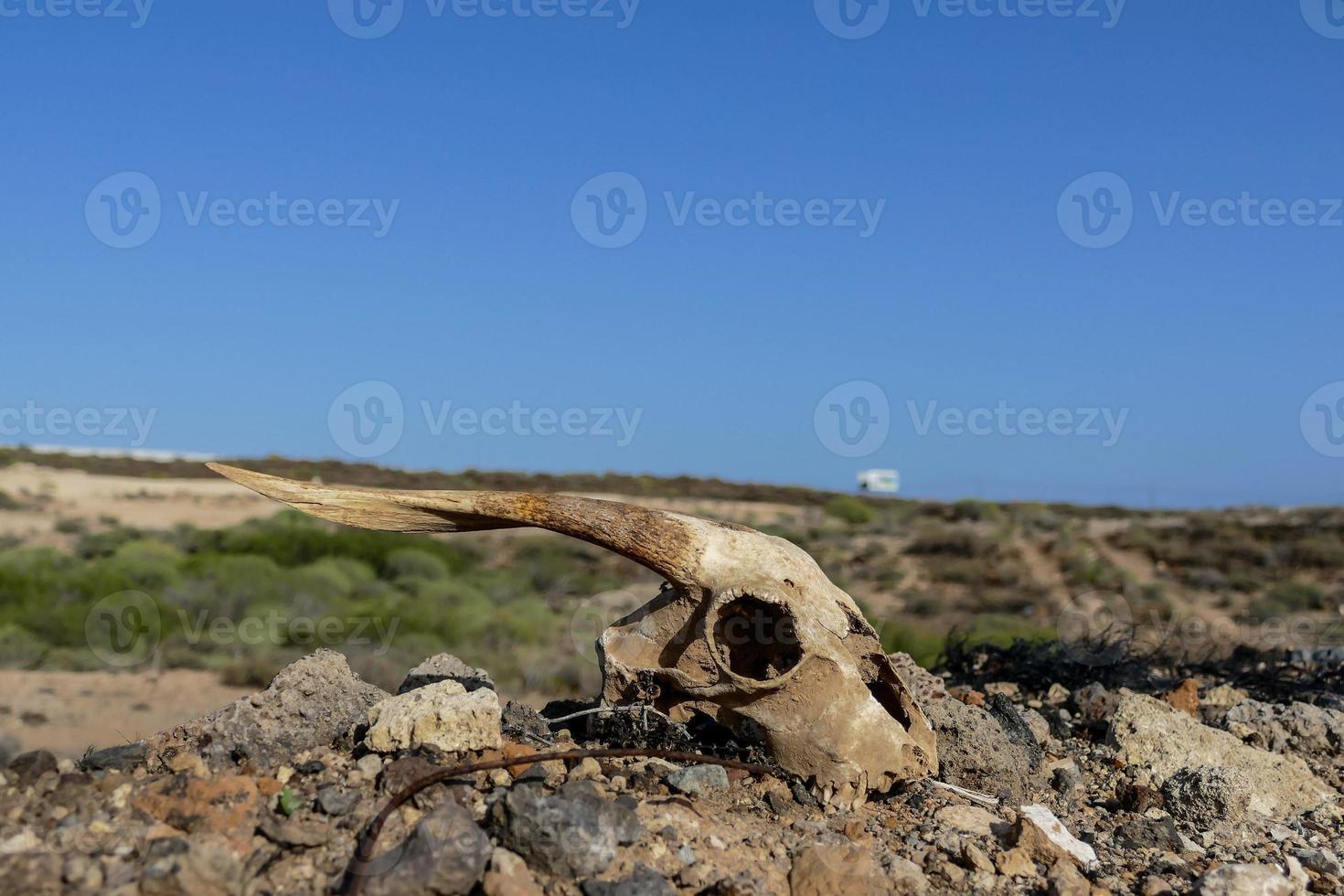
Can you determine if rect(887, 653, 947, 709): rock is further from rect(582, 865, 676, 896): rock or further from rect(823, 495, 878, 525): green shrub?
rect(823, 495, 878, 525): green shrub

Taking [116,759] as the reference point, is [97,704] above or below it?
below

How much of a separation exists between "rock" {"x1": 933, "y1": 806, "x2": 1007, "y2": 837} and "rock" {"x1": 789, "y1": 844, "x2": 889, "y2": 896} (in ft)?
2.09

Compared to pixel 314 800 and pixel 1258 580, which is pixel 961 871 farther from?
pixel 1258 580

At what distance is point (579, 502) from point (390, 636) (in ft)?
41.5

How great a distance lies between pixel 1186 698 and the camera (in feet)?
21.4

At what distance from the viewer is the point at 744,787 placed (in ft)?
14.0

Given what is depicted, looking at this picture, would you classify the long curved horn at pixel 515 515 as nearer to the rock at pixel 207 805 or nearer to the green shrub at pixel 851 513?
the rock at pixel 207 805

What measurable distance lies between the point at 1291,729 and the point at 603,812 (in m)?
4.50

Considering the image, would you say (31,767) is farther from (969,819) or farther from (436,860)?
(969,819)

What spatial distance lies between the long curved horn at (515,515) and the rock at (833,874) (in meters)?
1.34

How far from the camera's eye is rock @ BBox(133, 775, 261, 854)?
11.3ft

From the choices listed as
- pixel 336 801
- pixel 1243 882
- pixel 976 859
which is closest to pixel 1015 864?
pixel 976 859

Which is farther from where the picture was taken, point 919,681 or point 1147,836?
point 919,681

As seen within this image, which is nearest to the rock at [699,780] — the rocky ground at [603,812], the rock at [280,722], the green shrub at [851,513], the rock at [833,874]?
the rocky ground at [603,812]
